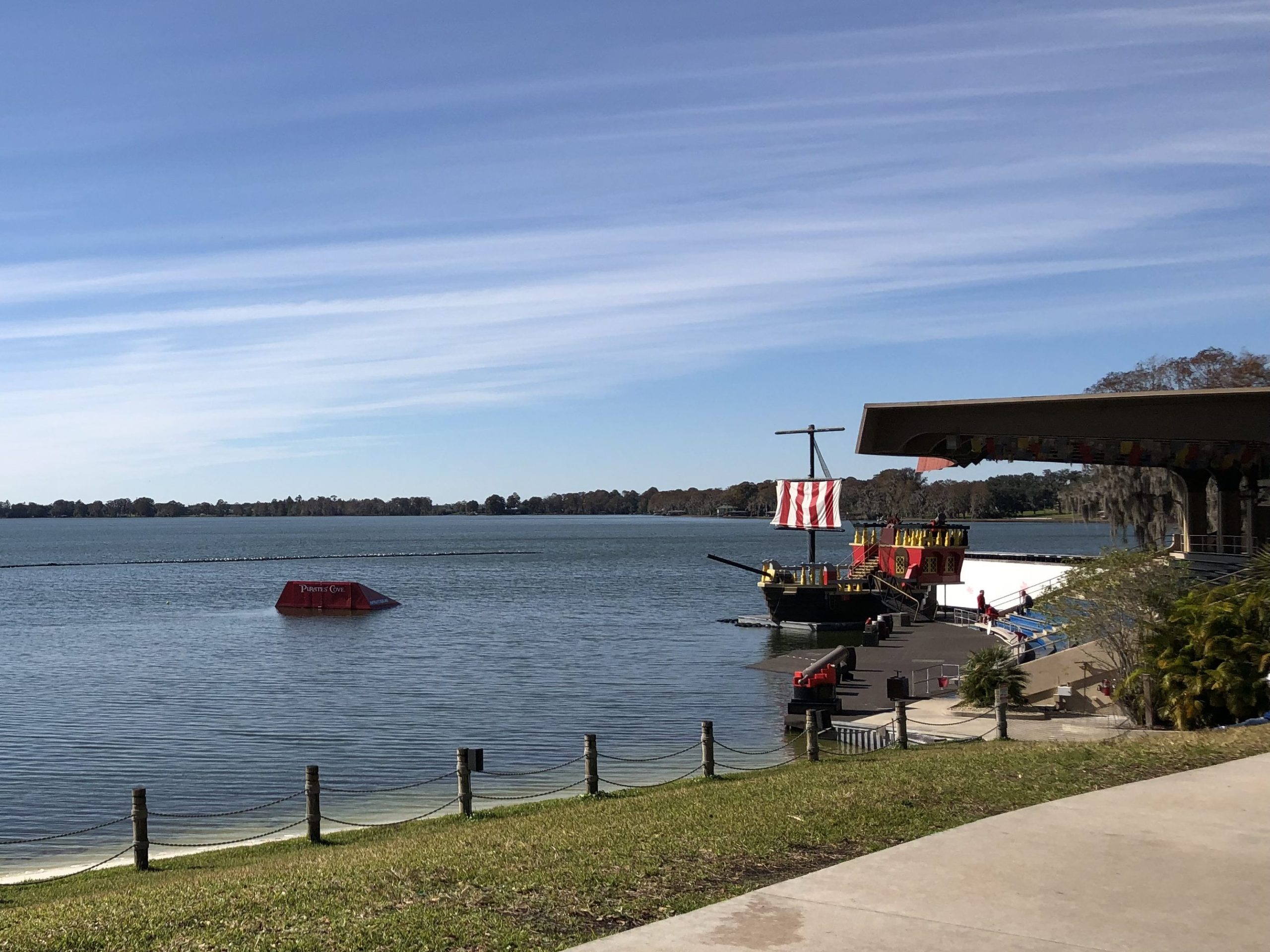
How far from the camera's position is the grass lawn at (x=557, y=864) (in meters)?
8.20

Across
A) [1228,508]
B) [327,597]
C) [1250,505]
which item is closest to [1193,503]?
[1228,508]

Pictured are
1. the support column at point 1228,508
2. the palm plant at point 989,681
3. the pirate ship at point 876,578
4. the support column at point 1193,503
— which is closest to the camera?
the palm plant at point 989,681

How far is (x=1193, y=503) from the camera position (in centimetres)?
3338

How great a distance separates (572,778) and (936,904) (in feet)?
52.3

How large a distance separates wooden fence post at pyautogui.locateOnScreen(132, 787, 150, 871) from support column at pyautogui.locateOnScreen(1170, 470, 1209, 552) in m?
28.0

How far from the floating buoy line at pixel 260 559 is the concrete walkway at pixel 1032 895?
144066mm

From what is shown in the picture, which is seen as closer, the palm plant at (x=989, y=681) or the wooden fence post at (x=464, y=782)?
the wooden fence post at (x=464, y=782)

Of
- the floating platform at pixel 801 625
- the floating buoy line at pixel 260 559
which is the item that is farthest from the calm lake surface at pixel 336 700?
the floating buoy line at pixel 260 559

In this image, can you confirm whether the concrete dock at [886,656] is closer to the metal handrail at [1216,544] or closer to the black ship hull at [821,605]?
the black ship hull at [821,605]

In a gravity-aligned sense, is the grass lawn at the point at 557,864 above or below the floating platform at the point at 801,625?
above

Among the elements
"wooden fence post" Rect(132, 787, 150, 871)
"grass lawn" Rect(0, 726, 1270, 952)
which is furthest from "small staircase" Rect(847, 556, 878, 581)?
"wooden fence post" Rect(132, 787, 150, 871)

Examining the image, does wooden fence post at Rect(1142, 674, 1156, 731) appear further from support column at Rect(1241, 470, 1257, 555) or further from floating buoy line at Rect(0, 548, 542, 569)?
floating buoy line at Rect(0, 548, 542, 569)

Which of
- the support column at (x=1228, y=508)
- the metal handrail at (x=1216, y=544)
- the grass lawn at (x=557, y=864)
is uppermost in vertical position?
the support column at (x=1228, y=508)

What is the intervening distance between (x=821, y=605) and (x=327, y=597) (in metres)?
33.4
